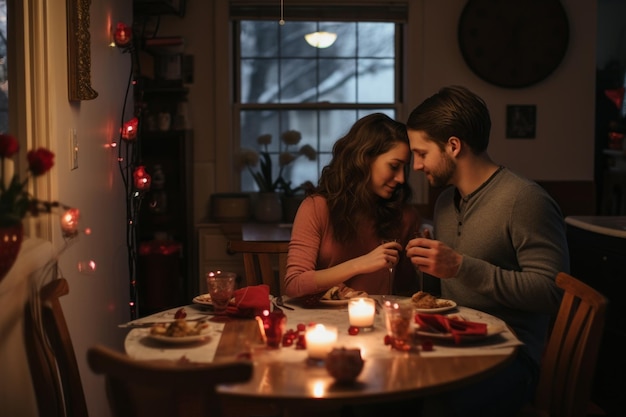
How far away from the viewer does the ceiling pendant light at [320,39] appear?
556 cm

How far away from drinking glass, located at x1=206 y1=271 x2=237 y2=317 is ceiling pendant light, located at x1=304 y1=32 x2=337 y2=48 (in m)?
3.41

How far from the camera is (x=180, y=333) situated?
2098 mm

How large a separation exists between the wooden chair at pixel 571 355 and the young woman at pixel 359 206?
2.26ft

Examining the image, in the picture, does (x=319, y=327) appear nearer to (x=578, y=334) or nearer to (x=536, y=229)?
(x=578, y=334)

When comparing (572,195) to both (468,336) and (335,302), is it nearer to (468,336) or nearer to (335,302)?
(335,302)

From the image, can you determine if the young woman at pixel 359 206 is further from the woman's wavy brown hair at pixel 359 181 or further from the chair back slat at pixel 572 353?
the chair back slat at pixel 572 353

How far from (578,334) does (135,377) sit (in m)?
1.19

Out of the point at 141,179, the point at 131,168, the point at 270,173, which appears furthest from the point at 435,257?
the point at 270,173

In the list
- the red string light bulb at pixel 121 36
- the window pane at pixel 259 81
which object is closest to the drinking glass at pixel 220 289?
the red string light bulb at pixel 121 36

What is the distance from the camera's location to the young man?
2371mm

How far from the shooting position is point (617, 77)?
6172mm

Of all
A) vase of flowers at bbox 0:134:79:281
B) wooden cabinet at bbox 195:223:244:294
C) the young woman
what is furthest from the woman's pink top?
wooden cabinet at bbox 195:223:244:294

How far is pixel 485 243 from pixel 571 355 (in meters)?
0.53

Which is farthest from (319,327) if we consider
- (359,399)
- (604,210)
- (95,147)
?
(604,210)
